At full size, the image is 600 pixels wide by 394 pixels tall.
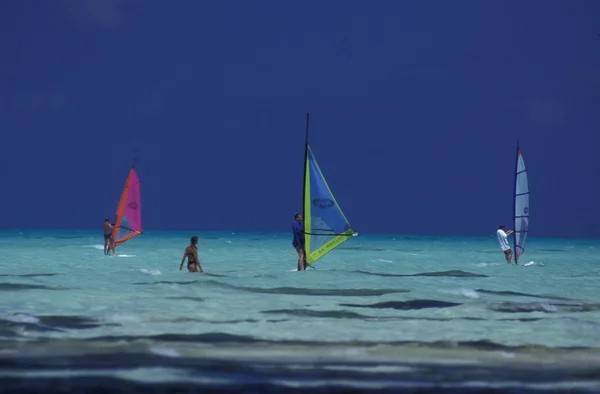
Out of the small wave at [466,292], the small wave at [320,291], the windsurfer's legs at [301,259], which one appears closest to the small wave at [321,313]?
the small wave at [320,291]

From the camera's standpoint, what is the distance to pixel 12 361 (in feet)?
35.1

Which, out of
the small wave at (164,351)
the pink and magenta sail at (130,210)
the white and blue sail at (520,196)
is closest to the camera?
the small wave at (164,351)

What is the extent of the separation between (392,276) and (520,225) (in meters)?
7.73

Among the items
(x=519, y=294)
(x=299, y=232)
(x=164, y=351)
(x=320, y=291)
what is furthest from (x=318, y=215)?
(x=164, y=351)

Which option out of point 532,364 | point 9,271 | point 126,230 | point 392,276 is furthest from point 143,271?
point 532,364

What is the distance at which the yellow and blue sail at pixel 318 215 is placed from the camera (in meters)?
24.8

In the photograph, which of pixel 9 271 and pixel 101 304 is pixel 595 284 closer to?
pixel 101 304

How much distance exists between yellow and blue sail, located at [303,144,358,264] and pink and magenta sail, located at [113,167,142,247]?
1468cm

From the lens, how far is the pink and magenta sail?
3791 centimetres

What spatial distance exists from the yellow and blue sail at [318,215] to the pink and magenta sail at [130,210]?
14.7m

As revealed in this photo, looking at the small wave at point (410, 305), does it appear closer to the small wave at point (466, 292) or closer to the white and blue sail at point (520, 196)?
the small wave at point (466, 292)

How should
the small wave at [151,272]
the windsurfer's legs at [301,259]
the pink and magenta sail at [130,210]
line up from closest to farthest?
the windsurfer's legs at [301,259] < the small wave at [151,272] < the pink and magenta sail at [130,210]

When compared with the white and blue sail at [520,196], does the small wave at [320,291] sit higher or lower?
lower

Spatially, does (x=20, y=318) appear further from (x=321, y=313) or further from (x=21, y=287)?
(x=21, y=287)
